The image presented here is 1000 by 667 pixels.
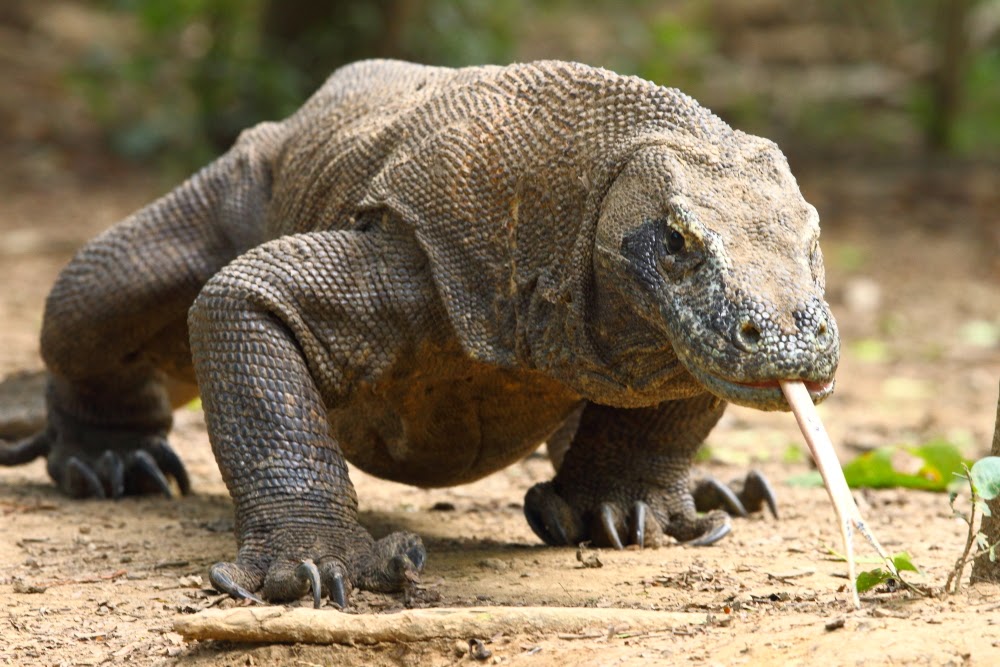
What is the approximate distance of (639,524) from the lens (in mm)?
5047

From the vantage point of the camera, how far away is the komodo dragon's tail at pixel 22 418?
651 cm

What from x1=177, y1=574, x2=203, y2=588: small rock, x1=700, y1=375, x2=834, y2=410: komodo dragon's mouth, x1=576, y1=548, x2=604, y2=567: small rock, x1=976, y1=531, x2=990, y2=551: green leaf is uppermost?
x1=700, y1=375, x2=834, y2=410: komodo dragon's mouth

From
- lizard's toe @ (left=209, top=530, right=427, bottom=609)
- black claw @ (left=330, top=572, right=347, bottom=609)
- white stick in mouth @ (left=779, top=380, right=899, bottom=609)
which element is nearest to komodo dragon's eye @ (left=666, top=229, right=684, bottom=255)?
white stick in mouth @ (left=779, top=380, right=899, bottom=609)

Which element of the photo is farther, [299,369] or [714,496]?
[714,496]

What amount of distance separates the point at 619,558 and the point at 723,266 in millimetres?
1572

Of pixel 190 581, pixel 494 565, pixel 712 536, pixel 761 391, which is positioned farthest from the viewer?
pixel 712 536

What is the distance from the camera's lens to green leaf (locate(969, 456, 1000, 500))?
10.7ft

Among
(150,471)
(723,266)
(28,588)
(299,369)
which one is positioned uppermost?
(723,266)

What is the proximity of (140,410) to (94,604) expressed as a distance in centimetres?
214

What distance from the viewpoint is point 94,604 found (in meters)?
4.23

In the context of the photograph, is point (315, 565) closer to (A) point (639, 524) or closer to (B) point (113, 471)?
(A) point (639, 524)

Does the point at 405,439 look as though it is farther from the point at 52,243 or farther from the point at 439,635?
the point at 52,243

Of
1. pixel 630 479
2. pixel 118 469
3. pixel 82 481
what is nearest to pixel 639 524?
pixel 630 479

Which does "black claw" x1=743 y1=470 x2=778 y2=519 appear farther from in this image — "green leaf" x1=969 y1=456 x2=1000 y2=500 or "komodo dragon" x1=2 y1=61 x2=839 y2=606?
"green leaf" x1=969 y1=456 x2=1000 y2=500
